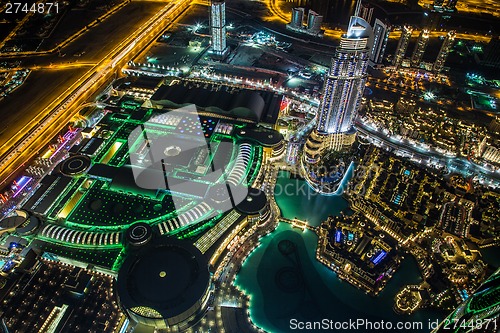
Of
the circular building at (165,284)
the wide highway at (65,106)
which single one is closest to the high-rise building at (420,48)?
the wide highway at (65,106)

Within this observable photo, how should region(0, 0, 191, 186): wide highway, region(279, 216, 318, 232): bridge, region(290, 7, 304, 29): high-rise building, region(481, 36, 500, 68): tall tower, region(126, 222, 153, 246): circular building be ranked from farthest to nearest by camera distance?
1. region(290, 7, 304, 29): high-rise building
2. region(481, 36, 500, 68): tall tower
3. region(0, 0, 191, 186): wide highway
4. region(279, 216, 318, 232): bridge
5. region(126, 222, 153, 246): circular building

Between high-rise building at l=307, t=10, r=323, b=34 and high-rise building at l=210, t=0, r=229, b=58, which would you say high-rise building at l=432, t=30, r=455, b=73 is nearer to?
high-rise building at l=307, t=10, r=323, b=34

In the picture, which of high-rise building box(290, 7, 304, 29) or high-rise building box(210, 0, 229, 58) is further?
high-rise building box(290, 7, 304, 29)

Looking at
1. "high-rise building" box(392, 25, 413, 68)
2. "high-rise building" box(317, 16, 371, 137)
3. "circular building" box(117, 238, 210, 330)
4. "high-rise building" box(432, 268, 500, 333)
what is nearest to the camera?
"high-rise building" box(432, 268, 500, 333)

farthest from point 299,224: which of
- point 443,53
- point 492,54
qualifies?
point 492,54

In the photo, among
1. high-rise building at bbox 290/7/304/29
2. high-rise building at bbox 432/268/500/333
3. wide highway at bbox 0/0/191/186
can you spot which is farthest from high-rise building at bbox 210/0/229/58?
high-rise building at bbox 432/268/500/333

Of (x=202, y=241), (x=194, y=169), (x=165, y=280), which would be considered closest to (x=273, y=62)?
(x=194, y=169)

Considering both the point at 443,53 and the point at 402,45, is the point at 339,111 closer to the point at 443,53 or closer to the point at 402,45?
the point at 402,45

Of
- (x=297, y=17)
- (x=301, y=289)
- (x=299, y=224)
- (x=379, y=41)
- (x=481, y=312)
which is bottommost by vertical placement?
(x=301, y=289)
